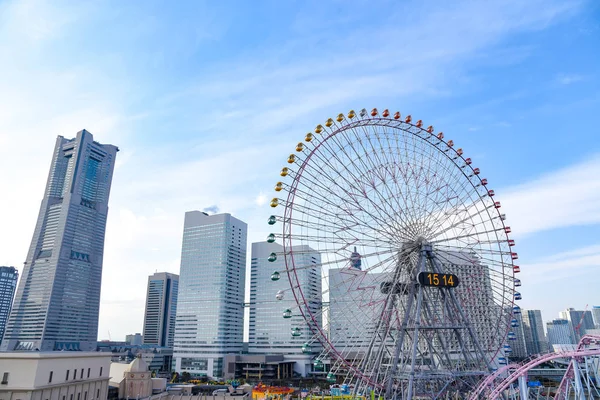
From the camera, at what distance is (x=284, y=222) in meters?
37.4

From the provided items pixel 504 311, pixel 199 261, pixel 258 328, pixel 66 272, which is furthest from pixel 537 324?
pixel 66 272

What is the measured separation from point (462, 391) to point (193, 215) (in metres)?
130

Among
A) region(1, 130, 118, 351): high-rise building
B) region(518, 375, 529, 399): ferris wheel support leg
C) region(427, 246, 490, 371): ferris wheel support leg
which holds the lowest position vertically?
region(518, 375, 529, 399): ferris wheel support leg

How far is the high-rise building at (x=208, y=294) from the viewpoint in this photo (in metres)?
144

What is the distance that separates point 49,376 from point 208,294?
351 ft

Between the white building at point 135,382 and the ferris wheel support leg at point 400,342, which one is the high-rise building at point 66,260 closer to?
the white building at point 135,382

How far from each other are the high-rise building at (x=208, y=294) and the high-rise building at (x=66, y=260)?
59337mm

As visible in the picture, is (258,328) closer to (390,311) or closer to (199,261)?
(199,261)

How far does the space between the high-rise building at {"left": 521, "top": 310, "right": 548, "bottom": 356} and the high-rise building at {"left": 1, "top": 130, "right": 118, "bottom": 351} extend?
188 m

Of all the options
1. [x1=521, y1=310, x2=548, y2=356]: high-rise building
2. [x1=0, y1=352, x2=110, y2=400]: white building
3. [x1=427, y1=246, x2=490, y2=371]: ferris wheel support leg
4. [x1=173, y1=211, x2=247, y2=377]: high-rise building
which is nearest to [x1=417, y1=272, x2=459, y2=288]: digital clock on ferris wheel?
[x1=427, y1=246, x2=490, y2=371]: ferris wheel support leg

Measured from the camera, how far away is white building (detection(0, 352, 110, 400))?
40281 mm


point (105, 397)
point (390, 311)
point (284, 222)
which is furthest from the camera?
point (105, 397)

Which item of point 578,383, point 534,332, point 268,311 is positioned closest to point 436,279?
point 578,383

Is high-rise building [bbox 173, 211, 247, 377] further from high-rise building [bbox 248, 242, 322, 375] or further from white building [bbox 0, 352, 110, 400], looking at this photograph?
white building [bbox 0, 352, 110, 400]
